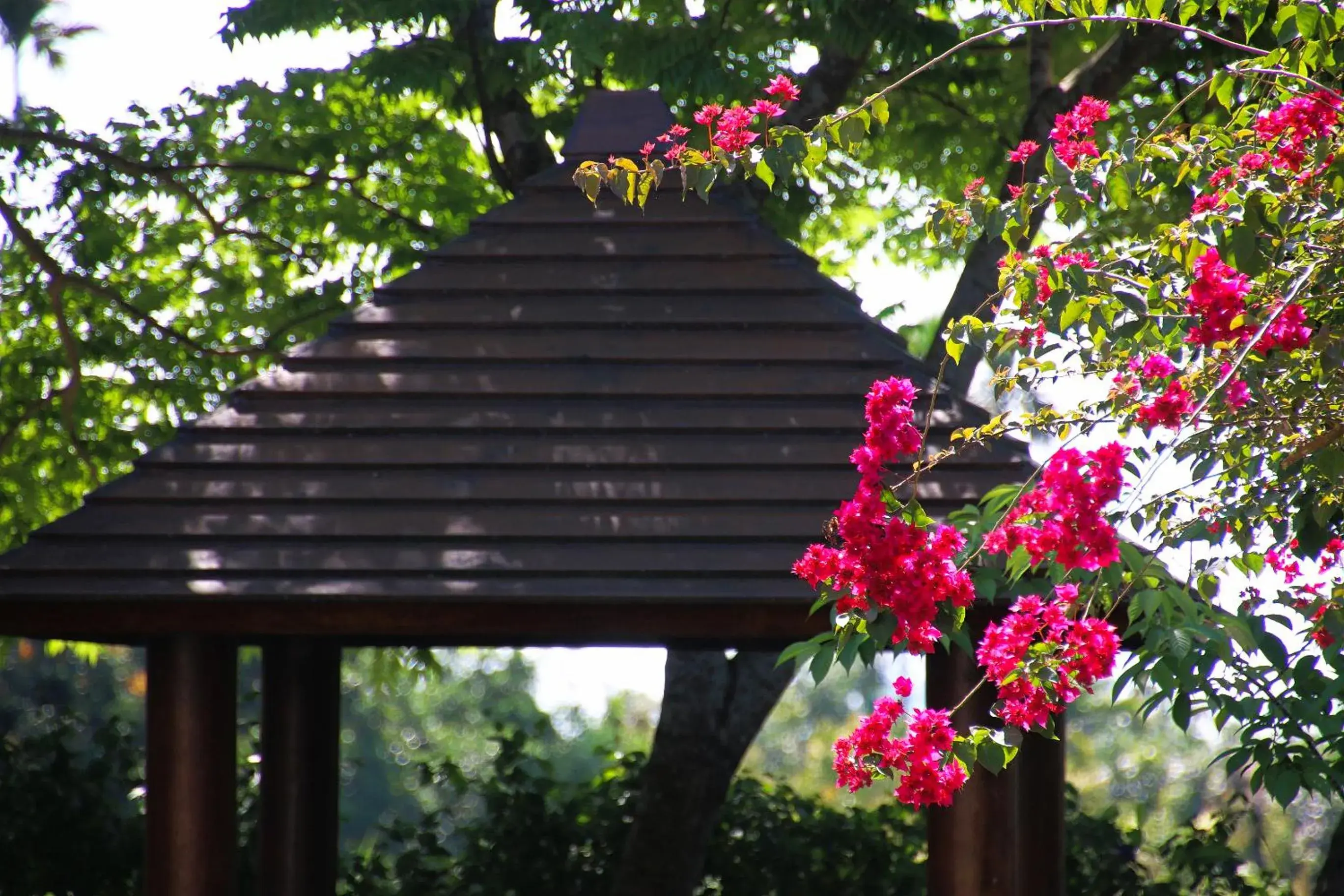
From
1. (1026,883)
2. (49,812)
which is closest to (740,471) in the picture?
(1026,883)

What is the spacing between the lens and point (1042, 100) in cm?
902

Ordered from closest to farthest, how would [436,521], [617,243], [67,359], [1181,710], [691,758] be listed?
[1181,710] < [436,521] < [617,243] < [691,758] < [67,359]

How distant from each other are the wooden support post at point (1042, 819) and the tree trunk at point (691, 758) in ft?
6.59

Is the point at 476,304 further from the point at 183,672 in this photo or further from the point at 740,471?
the point at 183,672

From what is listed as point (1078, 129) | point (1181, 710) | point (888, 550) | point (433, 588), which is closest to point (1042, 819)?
point (1181, 710)

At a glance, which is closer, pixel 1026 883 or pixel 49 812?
pixel 1026 883

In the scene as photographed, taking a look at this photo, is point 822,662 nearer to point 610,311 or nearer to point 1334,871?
point 610,311

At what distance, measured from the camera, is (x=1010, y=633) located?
137 inches

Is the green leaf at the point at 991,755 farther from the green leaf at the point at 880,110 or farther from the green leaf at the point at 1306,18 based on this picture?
the green leaf at the point at 1306,18

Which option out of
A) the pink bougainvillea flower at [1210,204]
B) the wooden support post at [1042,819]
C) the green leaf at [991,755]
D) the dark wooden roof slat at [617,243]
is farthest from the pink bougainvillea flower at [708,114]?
the wooden support post at [1042,819]

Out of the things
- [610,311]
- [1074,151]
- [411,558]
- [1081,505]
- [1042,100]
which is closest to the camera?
[1081,505]

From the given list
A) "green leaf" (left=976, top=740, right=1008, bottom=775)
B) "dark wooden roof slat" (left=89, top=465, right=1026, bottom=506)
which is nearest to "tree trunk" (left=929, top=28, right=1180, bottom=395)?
"dark wooden roof slat" (left=89, top=465, right=1026, bottom=506)

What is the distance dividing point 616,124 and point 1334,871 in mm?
4821

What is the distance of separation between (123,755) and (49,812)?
0.73m
